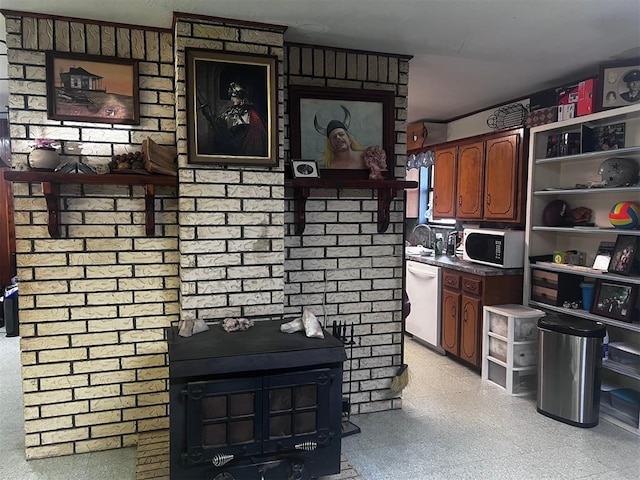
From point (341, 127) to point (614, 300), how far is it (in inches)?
84.7

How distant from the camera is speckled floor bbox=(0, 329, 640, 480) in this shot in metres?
2.35

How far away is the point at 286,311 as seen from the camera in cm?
286

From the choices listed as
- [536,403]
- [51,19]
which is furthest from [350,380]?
[51,19]

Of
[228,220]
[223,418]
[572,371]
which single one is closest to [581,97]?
[572,371]

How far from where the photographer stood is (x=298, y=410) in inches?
82.7

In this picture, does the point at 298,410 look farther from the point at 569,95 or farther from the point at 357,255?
the point at 569,95

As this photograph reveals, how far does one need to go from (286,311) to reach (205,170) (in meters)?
A: 1.03

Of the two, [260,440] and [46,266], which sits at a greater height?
[46,266]

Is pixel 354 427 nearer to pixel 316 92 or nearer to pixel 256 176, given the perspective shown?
pixel 256 176

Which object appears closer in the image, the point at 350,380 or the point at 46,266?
the point at 46,266

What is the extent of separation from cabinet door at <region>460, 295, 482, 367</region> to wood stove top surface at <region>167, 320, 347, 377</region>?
6.29 ft

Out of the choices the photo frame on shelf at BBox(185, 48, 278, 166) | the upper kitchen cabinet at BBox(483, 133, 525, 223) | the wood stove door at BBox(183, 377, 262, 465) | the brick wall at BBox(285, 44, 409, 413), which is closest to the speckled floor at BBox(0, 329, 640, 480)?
the brick wall at BBox(285, 44, 409, 413)

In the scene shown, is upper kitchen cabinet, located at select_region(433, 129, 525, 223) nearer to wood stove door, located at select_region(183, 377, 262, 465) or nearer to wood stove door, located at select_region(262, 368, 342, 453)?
wood stove door, located at select_region(262, 368, 342, 453)

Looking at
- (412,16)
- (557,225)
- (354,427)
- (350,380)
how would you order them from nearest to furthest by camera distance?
(412,16)
(354,427)
(350,380)
(557,225)
